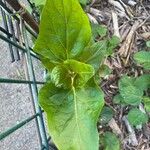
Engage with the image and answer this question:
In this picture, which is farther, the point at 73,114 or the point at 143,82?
the point at 143,82

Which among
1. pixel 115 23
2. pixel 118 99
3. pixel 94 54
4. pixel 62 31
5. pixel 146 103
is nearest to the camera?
Answer: pixel 62 31

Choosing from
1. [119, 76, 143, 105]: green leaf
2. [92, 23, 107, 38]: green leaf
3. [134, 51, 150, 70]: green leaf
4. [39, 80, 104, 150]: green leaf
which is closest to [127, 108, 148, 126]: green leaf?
[119, 76, 143, 105]: green leaf

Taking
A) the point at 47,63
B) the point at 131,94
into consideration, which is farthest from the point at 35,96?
the point at 131,94

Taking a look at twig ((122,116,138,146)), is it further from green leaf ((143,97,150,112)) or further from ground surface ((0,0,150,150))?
green leaf ((143,97,150,112))

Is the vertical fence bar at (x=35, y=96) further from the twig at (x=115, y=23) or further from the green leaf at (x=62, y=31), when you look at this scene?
the twig at (x=115, y=23)

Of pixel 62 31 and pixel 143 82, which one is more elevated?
pixel 62 31

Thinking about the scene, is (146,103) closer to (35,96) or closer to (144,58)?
(144,58)
